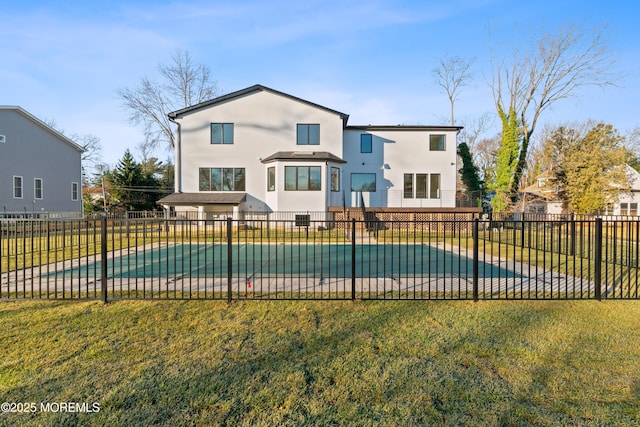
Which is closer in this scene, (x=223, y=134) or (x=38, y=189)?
(x=223, y=134)

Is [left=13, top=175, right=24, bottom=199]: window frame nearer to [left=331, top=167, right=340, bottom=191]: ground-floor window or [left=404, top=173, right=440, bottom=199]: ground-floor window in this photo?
[left=331, top=167, right=340, bottom=191]: ground-floor window

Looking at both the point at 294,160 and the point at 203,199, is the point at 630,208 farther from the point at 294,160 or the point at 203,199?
the point at 203,199

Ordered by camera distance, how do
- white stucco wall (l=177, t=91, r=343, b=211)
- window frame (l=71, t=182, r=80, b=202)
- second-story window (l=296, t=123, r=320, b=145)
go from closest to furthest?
white stucco wall (l=177, t=91, r=343, b=211) < second-story window (l=296, t=123, r=320, b=145) < window frame (l=71, t=182, r=80, b=202)

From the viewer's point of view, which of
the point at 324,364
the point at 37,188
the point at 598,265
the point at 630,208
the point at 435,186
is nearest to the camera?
the point at 324,364

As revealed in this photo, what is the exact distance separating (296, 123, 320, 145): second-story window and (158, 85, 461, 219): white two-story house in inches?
2.9

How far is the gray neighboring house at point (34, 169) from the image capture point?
2177 cm

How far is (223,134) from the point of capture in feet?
73.8

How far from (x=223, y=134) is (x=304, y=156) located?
6.62 metres

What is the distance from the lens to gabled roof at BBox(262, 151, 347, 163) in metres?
20.4

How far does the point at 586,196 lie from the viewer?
24906 mm

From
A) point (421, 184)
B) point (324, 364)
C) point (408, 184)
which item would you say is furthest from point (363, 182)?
point (324, 364)

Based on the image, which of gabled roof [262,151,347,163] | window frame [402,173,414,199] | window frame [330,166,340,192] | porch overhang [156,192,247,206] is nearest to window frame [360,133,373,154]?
gabled roof [262,151,347,163]

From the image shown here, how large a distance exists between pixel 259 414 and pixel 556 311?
512 cm

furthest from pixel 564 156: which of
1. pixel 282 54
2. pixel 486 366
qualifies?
pixel 486 366
